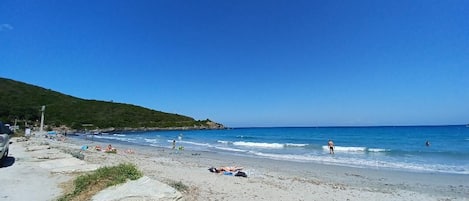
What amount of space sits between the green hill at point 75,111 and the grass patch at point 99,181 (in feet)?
223

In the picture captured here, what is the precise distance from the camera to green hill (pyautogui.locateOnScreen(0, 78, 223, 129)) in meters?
77.6

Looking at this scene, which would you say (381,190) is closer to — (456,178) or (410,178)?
(410,178)

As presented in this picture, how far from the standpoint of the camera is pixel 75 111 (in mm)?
97375

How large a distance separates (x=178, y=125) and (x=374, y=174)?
10420cm

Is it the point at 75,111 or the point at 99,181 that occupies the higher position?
the point at 75,111

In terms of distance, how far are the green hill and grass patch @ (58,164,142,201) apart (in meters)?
67.9

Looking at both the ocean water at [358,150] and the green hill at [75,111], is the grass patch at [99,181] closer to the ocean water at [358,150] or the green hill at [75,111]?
the ocean water at [358,150]

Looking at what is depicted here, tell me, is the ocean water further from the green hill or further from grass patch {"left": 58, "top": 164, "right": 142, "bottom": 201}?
the green hill

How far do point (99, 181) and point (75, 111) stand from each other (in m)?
102

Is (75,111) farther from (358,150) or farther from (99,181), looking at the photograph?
(99,181)

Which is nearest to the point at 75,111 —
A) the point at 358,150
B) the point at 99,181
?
the point at 358,150

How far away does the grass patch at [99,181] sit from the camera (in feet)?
22.0

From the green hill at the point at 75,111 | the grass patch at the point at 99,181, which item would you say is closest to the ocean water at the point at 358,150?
the grass patch at the point at 99,181

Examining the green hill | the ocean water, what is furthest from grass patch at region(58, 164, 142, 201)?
the green hill
